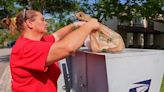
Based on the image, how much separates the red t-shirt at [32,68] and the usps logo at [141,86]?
2.09 ft

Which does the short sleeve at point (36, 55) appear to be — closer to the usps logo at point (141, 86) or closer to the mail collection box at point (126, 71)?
the mail collection box at point (126, 71)

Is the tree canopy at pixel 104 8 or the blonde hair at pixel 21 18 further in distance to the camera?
the tree canopy at pixel 104 8

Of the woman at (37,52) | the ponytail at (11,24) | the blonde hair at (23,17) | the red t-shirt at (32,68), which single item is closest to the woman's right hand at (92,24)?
the woman at (37,52)

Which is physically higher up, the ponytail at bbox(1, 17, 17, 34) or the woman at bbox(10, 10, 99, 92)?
the ponytail at bbox(1, 17, 17, 34)

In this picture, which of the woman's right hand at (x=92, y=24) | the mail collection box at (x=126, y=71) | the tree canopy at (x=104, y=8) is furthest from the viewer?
the tree canopy at (x=104, y=8)

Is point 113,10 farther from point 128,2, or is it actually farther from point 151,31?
point 151,31

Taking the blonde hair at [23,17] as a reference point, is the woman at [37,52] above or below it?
below

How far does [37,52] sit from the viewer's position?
3002 mm

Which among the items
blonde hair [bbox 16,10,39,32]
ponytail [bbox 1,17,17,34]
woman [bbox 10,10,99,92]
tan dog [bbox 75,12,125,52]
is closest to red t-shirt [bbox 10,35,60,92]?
woman [bbox 10,10,99,92]

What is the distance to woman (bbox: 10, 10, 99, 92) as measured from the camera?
292 cm

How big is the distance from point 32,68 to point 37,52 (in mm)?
154

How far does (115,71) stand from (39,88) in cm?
61

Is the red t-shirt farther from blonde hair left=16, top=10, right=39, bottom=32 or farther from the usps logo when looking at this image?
the usps logo

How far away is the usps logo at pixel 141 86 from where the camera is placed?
3.37 meters
